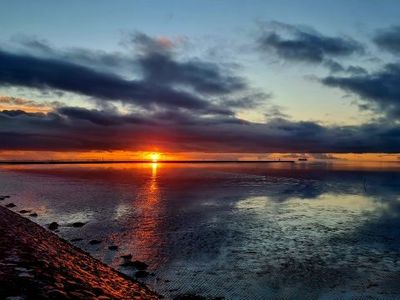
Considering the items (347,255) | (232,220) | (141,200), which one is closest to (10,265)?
(347,255)

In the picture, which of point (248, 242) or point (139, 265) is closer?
point (139, 265)

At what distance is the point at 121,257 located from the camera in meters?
27.8

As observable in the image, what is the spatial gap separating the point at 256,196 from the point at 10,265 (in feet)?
201

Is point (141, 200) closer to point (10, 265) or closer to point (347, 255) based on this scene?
point (347, 255)

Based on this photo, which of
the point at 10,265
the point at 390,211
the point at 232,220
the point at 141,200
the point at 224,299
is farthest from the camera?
the point at 141,200

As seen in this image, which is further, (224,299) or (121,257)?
(121,257)

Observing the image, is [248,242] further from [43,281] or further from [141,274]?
[43,281]

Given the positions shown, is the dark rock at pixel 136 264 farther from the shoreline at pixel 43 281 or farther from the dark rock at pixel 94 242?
the dark rock at pixel 94 242

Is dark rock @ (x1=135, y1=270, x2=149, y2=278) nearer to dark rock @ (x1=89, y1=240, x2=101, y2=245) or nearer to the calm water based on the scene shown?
the calm water

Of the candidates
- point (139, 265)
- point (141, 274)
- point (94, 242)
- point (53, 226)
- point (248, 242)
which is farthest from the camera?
point (53, 226)

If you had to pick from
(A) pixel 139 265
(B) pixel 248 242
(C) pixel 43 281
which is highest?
(C) pixel 43 281

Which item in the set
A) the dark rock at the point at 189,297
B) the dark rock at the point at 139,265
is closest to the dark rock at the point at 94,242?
the dark rock at the point at 139,265

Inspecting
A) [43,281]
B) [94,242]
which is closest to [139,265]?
[94,242]

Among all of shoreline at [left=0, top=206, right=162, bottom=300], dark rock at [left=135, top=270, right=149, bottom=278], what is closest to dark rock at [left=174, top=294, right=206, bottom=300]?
shoreline at [left=0, top=206, right=162, bottom=300]
